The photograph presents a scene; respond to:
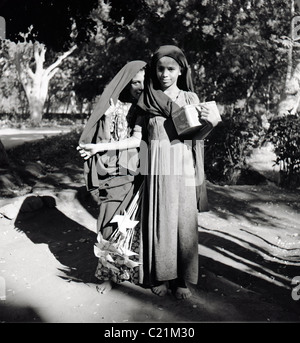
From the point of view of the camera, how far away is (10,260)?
4.35 metres

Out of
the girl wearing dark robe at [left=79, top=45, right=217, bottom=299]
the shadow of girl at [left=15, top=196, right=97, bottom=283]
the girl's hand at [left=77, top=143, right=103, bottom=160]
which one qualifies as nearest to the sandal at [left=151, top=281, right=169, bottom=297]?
the girl wearing dark robe at [left=79, top=45, right=217, bottom=299]

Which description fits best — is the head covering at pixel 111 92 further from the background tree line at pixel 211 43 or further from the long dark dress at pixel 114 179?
the background tree line at pixel 211 43

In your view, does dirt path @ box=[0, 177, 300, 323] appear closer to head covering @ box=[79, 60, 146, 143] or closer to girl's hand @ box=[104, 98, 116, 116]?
head covering @ box=[79, 60, 146, 143]

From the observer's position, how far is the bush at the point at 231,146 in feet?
28.9

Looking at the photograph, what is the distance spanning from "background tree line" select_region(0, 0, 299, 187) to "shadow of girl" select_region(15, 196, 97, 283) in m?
4.36

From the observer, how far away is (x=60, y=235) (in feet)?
17.4

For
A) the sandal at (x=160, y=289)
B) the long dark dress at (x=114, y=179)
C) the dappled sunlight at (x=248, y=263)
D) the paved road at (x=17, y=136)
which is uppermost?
the long dark dress at (x=114, y=179)

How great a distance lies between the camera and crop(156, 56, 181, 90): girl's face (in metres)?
3.06

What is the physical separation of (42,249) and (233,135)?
5428 mm

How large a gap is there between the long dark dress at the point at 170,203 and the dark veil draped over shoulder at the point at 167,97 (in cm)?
6

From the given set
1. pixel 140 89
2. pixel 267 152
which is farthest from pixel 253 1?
pixel 140 89

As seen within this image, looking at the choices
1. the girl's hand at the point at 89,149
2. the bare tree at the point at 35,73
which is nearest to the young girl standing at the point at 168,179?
the girl's hand at the point at 89,149

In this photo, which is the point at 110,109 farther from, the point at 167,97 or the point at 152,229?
the point at 152,229

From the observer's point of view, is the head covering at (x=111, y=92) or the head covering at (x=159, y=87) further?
the head covering at (x=111, y=92)
